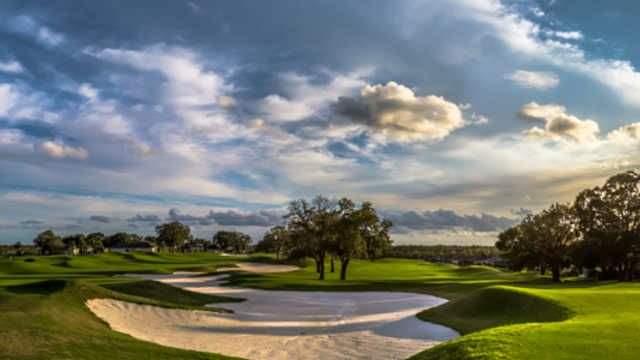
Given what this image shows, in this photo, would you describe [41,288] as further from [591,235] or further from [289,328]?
[591,235]

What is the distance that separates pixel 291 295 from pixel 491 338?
36.1 m

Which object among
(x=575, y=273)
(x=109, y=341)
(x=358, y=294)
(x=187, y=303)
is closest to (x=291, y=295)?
(x=358, y=294)

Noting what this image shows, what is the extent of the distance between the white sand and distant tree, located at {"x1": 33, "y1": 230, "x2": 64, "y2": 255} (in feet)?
455

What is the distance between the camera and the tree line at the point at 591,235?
68562 mm

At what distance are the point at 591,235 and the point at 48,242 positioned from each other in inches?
5664

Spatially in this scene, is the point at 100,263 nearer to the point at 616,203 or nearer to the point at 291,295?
the point at 291,295

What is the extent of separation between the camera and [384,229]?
241ft

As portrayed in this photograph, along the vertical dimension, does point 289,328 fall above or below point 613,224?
below

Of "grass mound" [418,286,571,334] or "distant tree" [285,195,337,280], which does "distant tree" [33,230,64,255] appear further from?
"grass mound" [418,286,571,334]

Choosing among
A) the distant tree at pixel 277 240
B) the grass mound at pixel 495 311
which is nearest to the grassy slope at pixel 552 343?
the grass mound at pixel 495 311

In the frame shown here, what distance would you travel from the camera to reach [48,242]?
6501 inches

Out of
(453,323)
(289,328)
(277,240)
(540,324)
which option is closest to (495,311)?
(453,323)

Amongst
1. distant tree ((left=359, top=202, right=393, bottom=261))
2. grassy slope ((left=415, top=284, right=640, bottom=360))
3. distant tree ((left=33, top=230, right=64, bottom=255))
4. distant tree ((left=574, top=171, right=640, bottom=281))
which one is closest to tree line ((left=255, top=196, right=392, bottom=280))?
distant tree ((left=359, top=202, right=393, bottom=261))

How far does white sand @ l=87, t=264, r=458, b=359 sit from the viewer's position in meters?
24.6
